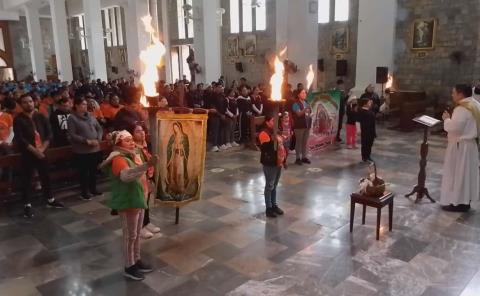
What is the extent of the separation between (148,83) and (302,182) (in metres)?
4.23

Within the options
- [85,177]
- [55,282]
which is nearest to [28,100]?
[85,177]

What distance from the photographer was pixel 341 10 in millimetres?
17375

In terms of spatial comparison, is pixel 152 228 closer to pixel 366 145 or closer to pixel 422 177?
pixel 422 177

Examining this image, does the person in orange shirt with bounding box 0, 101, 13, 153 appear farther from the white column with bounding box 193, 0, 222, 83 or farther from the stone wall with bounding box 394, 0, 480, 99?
the stone wall with bounding box 394, 0, 480, 99

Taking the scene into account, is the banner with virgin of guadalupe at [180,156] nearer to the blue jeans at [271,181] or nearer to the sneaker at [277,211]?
the blue jeans at [271,181]

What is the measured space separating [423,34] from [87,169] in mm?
12806

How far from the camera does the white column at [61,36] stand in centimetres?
1881

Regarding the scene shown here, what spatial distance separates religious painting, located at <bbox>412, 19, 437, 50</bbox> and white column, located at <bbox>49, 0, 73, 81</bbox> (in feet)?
50.9

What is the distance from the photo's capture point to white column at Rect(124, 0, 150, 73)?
1684 cm

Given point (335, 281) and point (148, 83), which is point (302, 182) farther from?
point (148, 83)

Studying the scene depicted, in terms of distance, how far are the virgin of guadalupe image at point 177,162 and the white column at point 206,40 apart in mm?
8820

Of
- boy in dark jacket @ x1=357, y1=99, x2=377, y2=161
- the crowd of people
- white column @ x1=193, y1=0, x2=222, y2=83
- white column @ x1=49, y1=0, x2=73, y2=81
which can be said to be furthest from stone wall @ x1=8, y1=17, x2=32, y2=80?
boy in dark jacket @ x1=357, y1=99, x2=377, y2=161

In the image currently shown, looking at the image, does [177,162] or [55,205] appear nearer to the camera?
[177,162]

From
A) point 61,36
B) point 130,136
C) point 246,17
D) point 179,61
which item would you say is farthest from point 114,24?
point 130,136
